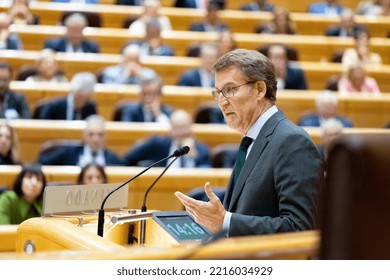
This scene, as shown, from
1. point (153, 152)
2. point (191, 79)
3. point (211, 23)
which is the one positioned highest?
point (211, 23)

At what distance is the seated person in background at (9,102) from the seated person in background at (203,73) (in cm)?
109

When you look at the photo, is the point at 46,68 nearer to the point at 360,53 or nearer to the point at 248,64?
the point at 360,53

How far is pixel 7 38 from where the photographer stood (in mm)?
5148

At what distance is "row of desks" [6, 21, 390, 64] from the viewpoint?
5.43 meters

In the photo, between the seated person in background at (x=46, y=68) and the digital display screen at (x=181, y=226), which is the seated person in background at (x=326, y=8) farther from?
the digital display screen at (x=181, y=226)

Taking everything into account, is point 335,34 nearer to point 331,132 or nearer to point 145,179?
point 331,132

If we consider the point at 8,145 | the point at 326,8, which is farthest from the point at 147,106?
the point at 326,8

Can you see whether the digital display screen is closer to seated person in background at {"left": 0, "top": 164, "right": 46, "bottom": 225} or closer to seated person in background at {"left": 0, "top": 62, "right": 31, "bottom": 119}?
seated person in background at {"left": 0, "top": 164, "right": 46, "bottom": 225}

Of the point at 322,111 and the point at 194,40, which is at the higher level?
the point at 194,40

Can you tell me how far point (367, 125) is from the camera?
16.6 ft

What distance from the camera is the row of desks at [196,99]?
4.62 metres

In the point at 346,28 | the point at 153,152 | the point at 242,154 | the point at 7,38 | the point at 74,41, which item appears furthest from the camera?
the point at 346,28

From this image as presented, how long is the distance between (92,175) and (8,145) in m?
0.67

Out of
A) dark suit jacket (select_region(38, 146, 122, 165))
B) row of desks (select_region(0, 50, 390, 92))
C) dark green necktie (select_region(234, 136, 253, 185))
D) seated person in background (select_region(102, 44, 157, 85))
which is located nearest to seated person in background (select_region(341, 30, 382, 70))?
row of desks (select_region(0, 50, 390, 92))
